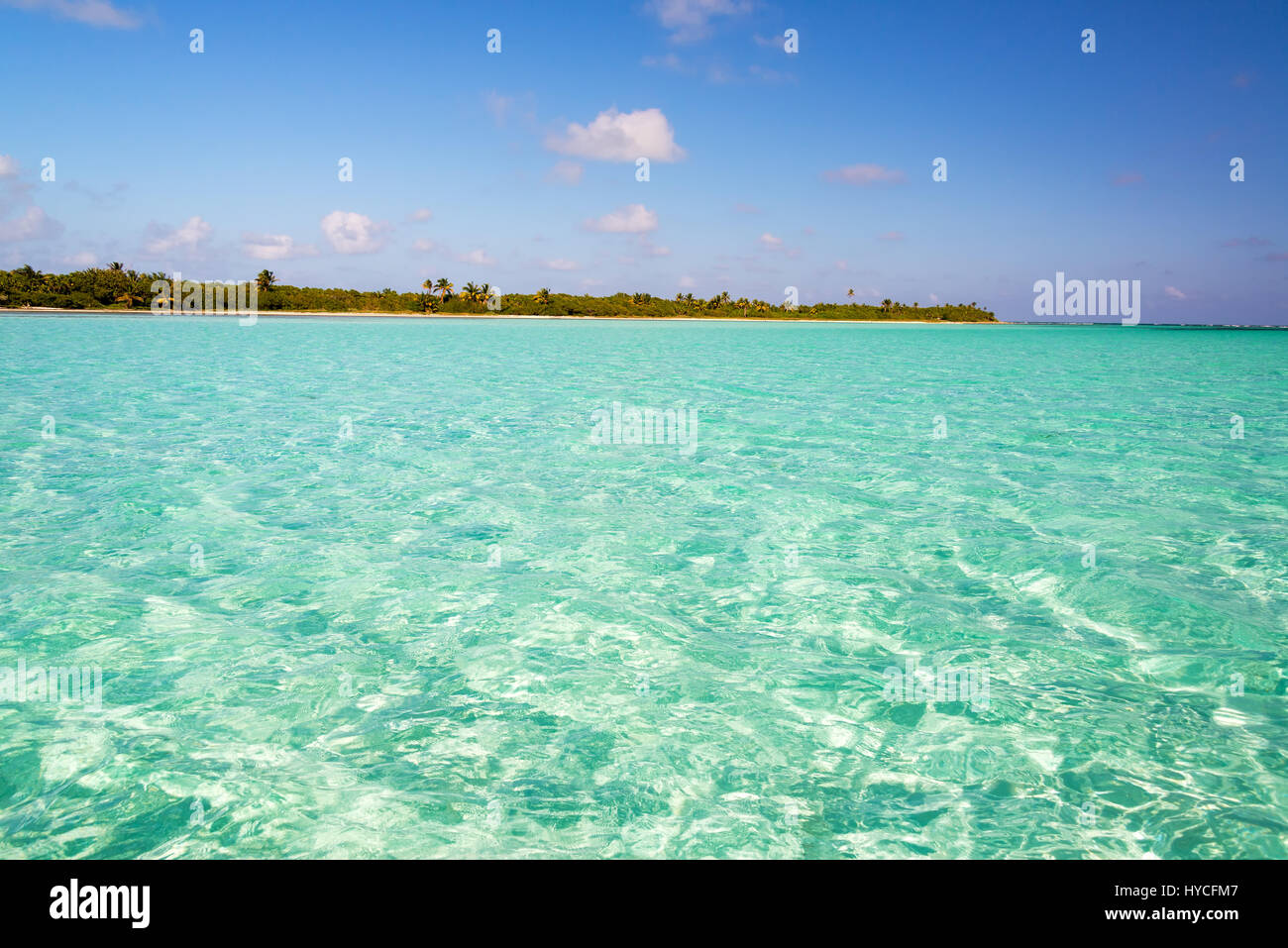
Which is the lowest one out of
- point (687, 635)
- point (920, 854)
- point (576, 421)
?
point (920, 854)

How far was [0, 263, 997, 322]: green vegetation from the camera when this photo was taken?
111375 mm

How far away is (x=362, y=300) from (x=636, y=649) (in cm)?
15490

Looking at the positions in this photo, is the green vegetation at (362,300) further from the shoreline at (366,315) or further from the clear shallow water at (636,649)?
the clear shallow water at (636,649)

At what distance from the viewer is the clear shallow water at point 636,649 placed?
12.7 feet

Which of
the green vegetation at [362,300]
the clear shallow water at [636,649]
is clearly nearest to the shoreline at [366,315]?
the green vegetation at [362,300]

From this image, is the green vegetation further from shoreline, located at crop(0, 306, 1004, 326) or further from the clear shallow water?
the clear shallow water

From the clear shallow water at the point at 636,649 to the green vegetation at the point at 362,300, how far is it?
422 feet

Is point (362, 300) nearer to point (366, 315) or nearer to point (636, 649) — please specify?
point (366, 315)

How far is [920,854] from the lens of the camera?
361 cm

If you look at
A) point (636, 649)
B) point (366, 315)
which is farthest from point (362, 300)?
point (636, 649)

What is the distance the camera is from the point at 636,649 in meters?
5.91
